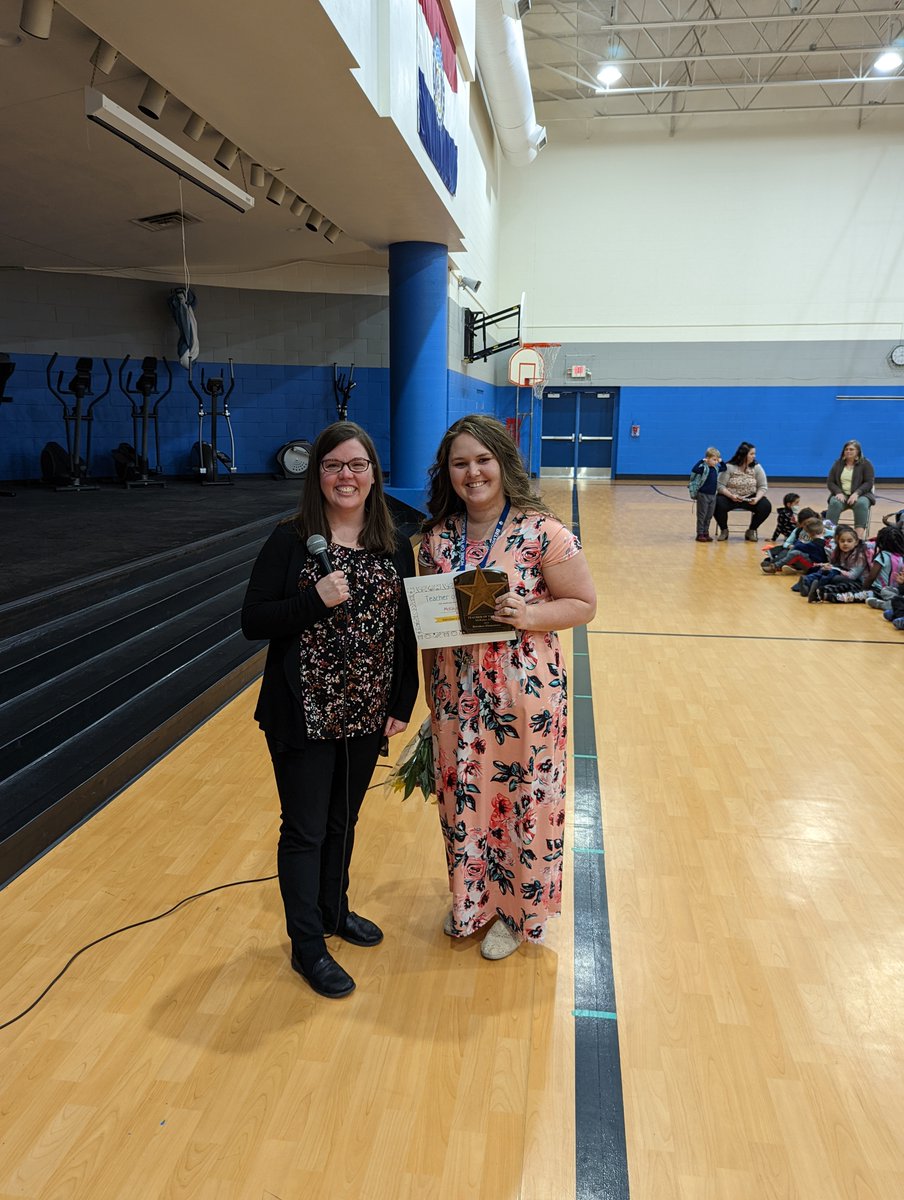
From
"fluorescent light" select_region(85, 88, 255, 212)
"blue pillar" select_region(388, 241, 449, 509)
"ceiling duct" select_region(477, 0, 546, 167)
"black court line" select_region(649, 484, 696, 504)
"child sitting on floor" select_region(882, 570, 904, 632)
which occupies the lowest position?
"child sitting on floor" select_region(882, 570, 904, 632)

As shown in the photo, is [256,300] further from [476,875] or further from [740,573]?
[476,875]

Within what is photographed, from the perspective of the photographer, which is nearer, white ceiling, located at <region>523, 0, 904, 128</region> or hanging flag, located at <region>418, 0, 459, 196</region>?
hanging flag, located at <region>418, 0, 459, 196</region>

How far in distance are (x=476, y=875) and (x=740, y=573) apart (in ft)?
21.4

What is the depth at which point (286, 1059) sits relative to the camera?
73.6 inches

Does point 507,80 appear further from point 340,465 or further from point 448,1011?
point 448,1011

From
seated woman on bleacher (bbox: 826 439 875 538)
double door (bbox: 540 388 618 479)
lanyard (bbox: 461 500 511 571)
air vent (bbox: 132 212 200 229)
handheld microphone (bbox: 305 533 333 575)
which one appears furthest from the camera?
double door (bbox: 540 388 618 479)

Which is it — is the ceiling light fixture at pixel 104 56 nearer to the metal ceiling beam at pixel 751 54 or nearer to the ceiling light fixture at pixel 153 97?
the ceiling light fixture at pixel 153 97

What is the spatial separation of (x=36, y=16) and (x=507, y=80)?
986cm

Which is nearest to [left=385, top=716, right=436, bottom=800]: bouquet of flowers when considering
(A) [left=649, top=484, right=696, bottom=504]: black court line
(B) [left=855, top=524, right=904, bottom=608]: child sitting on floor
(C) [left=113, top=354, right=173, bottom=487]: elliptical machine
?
(B) [left=855, top=524, right=904, bottom=608]: child sitting on floor

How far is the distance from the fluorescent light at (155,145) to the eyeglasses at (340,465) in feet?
12.4

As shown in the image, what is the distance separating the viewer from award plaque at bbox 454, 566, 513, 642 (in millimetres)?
1914

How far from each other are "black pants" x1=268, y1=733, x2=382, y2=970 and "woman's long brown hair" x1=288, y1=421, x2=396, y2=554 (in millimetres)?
513

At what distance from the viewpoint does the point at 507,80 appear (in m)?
11.6

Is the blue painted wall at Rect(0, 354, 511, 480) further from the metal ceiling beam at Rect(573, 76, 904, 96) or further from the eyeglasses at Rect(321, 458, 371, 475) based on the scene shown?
the eyeglasses at Rect(321, 458, 371, 475)
